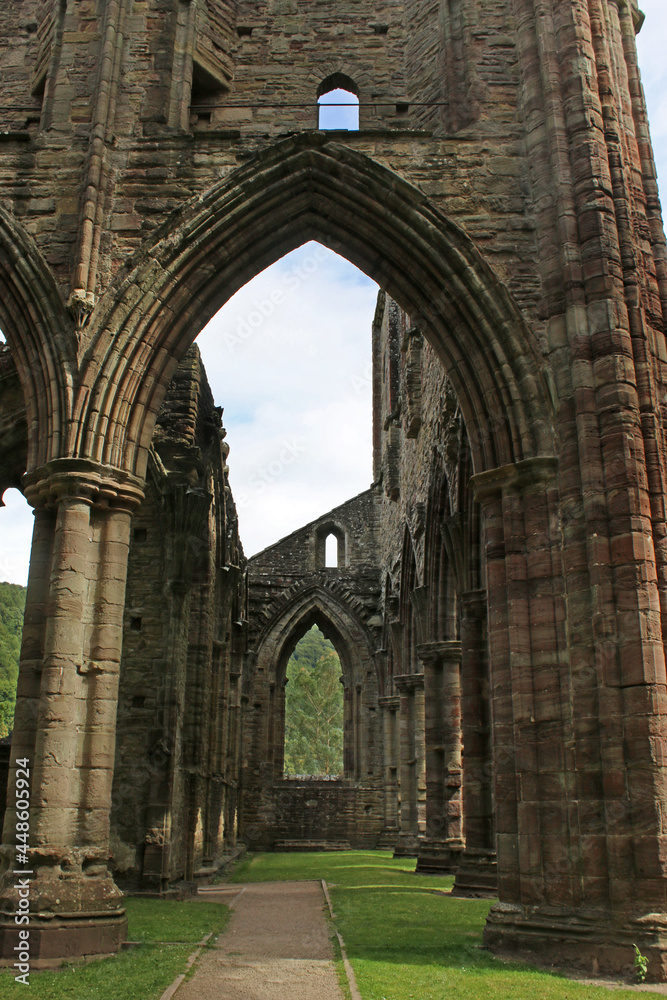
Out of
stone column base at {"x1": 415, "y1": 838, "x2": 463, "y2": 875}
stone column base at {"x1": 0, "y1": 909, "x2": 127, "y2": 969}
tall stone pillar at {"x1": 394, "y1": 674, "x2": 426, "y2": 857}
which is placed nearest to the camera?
stone column base at {"x1": 0, "y1": 909, "x2": 127, "y2": 969}

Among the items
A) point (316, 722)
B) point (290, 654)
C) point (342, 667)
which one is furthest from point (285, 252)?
point (316, 722)

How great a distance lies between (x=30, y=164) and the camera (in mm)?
8062

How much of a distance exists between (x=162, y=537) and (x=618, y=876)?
634 centimetres

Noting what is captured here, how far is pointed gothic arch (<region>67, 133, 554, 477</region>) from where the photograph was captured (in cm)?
705

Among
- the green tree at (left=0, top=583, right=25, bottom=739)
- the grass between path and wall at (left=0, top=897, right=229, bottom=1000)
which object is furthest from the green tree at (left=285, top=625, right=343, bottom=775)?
the grass between path and wall at (left=0, top=897, right=229, bottom=1000)

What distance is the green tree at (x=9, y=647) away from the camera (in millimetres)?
24016

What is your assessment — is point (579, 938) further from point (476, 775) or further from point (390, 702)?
point (390, 702)

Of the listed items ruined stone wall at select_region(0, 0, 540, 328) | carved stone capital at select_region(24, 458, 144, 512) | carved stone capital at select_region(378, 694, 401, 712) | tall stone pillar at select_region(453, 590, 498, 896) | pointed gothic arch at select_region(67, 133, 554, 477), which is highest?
ruined stone wall at select_region(0, 0, 540, 328)

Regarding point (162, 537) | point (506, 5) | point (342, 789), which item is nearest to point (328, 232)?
point (506, 5)

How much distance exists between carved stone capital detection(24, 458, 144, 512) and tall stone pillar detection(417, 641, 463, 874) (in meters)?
6.91

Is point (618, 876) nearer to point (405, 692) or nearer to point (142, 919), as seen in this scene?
point (142, 919)

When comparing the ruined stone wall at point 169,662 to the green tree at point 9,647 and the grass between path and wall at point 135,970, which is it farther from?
the green tree at point 9,647

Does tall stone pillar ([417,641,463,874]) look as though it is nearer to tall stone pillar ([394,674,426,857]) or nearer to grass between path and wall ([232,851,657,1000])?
grass between path and wall ([232,851,657,1000])

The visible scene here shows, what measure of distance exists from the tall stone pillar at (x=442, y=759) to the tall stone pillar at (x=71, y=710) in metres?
6.89
